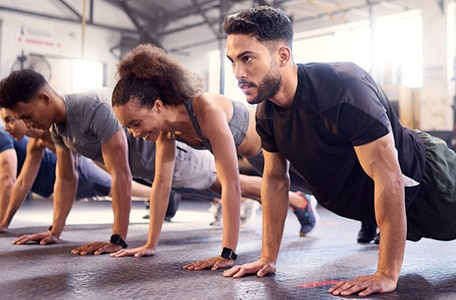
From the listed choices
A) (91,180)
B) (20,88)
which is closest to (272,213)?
(20,88)

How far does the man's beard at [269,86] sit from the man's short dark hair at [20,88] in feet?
3.90

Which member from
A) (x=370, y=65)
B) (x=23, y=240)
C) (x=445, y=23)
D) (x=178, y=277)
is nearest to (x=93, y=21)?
(x=370, y=65)

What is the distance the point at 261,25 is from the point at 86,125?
1.10 meters

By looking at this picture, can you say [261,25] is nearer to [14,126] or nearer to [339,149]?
[339,149]

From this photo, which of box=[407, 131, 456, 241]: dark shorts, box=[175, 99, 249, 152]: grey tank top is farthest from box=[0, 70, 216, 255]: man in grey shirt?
box=[407, 131, 456, 241]: dark shorts

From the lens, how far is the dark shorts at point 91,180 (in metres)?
3.19

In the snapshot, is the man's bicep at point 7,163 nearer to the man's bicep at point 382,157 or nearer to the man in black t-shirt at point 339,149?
the man in black t-shirt at point 339,149

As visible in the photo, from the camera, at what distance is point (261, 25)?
4.80 feet

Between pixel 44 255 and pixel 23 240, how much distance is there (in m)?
0.38

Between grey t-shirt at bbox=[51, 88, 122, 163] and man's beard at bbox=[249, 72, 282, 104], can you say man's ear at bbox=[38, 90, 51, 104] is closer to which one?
grey t-shirt at bbox=[51, 88, 122, 163]

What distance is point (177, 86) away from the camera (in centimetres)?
196

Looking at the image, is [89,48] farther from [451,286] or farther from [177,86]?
[451,286]

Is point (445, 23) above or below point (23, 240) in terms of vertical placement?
above

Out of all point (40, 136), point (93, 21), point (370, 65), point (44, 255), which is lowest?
point (44, 255)
